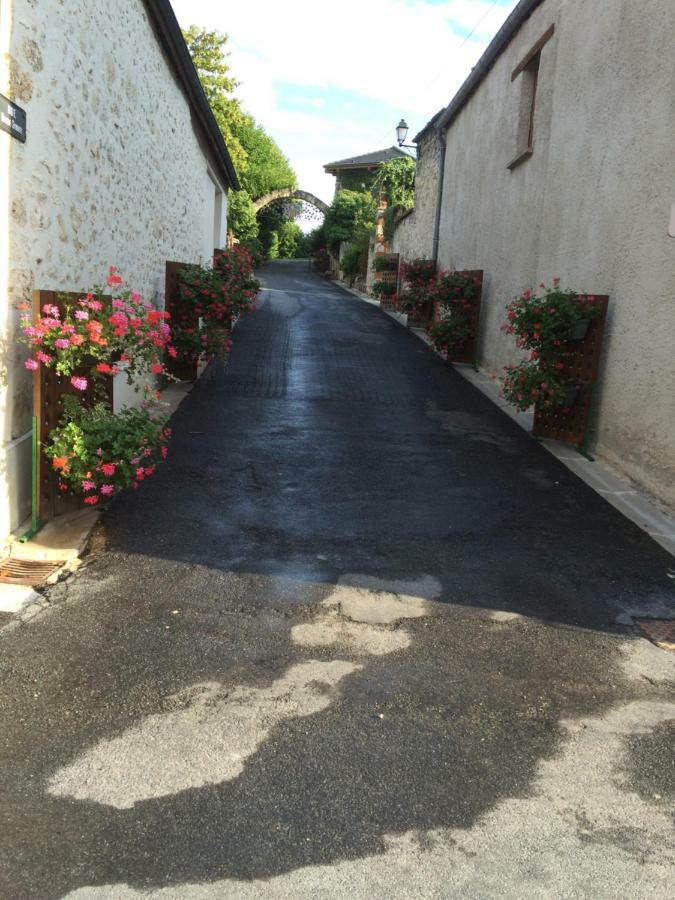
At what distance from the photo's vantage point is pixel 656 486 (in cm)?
661

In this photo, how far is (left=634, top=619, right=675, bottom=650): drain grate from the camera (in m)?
4.05

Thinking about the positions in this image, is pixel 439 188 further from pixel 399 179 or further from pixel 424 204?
pixel 399 179

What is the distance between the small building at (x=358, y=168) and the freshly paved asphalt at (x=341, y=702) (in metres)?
40.0

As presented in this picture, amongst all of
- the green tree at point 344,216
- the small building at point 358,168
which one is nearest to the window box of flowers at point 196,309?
the green tree at point 344,216

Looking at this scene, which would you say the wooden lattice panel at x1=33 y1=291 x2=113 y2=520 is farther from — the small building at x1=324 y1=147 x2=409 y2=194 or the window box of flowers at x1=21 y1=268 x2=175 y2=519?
the small building at x1=324 y1=147 x2=409 y2=194

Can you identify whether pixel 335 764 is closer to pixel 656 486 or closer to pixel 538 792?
pixel 538 792

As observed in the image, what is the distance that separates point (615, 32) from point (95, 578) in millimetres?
7554

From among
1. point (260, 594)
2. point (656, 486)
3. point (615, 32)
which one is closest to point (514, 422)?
point (656, 486)

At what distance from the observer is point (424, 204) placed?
20.3 m

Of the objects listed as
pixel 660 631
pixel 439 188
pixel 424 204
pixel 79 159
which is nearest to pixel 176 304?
pixel 79 159

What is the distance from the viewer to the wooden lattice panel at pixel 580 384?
786cm

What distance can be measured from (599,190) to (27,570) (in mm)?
6909

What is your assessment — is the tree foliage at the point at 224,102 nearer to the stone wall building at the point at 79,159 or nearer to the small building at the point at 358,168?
the small building at the point at 358,168

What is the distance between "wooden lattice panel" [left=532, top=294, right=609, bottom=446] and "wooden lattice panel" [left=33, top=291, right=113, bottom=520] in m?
5.16
